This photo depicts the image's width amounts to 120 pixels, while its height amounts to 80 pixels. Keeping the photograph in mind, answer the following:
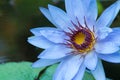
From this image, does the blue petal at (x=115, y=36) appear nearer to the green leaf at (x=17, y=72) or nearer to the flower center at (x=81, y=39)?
the flower center at (x=81, y=39)

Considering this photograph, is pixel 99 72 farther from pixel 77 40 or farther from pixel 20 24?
pixel 20 24

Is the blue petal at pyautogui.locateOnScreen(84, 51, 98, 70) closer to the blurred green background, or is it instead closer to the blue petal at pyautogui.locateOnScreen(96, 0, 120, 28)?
the blue petal at pyautogui.locateOnScreen(96, 0, 120, 28)

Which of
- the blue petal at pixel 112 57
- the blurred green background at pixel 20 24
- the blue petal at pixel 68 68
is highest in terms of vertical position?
the blue petal at pixel 112 57

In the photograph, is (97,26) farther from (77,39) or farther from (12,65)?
(12,65)

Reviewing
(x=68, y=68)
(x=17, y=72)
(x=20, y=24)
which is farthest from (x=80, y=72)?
(x=20, y=24)

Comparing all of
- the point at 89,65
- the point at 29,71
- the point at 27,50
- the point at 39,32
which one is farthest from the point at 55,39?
the point at 27,50

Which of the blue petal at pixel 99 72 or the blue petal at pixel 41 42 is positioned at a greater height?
the blue petal at pixel 41 42

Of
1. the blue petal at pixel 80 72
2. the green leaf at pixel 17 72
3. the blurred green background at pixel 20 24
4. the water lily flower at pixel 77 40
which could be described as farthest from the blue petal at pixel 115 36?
the blurred green background at pixel 20 24
